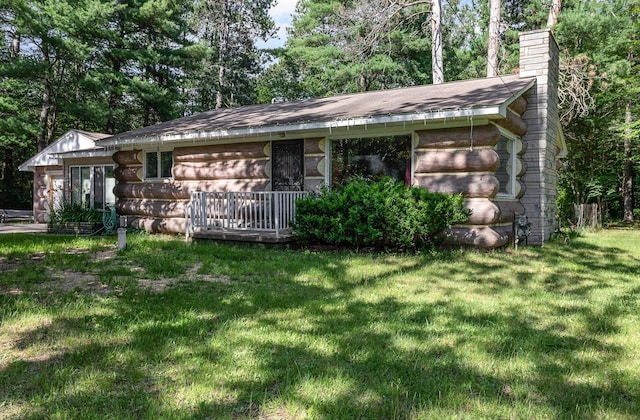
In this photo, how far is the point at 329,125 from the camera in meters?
9.14

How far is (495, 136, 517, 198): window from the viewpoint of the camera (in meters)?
9.95

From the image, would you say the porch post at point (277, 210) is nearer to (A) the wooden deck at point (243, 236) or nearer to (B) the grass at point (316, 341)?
(A) the wooden deck at point (243, 236)

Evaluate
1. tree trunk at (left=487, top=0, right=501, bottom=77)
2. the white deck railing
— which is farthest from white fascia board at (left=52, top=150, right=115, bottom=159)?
tree trunk at (left=487, top=0, right=501, bottom=77)

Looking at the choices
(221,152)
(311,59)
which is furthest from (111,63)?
(221,152)

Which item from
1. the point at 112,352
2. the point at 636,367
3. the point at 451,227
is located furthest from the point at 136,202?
Answer: the point at 636,367

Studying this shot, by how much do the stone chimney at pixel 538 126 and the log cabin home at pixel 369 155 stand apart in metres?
0.02

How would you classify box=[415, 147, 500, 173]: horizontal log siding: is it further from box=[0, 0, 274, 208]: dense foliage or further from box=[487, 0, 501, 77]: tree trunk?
box=[0, 0, 274, 208]: dense foliage

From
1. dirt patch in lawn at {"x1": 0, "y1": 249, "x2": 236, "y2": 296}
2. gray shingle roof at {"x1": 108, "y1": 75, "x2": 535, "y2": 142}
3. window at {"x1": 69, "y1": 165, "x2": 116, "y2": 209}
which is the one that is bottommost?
dirt patch in lawn at {"x1": 0, "y1": 249, "x2": 236, "y2": 296}

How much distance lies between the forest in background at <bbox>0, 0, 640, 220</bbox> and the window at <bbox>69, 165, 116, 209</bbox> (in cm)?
651

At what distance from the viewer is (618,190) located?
25.7m

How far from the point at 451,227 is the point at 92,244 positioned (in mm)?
7595

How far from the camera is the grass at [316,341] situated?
8.52ft

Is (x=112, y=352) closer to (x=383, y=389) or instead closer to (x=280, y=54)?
(x=383, y=389)

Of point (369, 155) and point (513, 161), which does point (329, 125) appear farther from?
point (513, 161)
